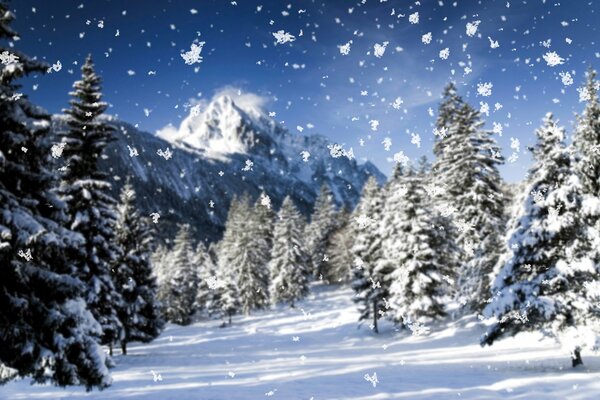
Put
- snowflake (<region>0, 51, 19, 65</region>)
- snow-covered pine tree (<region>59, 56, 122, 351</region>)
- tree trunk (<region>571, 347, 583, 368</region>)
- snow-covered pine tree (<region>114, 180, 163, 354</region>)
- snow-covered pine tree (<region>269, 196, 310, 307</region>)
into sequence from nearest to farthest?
snowflake (<region>0, 51, 19, 65</region>) → tree trunk (<region>571, 347, 583, 368</region>) → snow-covered pine tree (<region>59, 56, 122, 351</region>) → snow-covered pine tree (<region>114, 180, 163, 354</region>) → snow-covered pine tree (<region>269, 196, 310, 307</region>)

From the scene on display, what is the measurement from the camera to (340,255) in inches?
2749

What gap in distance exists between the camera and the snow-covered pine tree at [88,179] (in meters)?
20.5

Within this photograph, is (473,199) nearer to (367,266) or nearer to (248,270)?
(367,266)

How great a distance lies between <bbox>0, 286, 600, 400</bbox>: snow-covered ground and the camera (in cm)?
1418

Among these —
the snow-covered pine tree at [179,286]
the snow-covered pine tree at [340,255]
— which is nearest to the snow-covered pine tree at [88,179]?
the snow-covered pine tree at [179,286]

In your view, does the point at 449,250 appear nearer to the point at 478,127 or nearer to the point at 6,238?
the point at 478,127

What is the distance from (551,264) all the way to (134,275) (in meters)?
25.8

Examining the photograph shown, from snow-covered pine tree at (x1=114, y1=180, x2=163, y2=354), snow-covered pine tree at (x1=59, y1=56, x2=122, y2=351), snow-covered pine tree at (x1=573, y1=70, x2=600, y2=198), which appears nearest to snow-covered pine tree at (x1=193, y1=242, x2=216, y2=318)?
snow-covered pine tree at (x1=114, y1=180, x2=163, y2=354)

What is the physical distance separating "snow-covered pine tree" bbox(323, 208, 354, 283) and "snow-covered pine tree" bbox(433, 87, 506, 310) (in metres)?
34.6

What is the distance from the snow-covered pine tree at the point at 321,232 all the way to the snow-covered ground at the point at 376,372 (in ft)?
131

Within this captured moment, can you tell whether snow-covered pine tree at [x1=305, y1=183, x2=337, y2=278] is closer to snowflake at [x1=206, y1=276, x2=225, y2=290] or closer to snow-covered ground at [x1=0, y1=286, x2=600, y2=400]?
snowflake at [x1=206, y1=276, x2=225, y2=290]

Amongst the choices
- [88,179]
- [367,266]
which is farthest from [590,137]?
[88,179]

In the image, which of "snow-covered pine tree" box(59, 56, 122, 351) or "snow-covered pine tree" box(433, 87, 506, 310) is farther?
"snow-covered pine tree" box(433, 87, 506, 310)

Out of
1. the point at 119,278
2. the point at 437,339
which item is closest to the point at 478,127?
the point at 437,339
